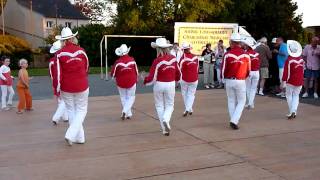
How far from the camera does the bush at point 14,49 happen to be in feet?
109

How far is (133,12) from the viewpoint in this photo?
29156 mm

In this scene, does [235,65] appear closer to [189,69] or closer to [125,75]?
[189,69]

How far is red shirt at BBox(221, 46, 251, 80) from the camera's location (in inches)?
353

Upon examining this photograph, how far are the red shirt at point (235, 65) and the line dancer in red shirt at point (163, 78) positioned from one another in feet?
3.52

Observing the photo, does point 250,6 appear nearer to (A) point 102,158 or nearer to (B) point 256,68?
(B) point 256,68

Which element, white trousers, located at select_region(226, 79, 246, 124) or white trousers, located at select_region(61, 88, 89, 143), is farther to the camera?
white trousers, located at select_region(226, 79, 246, 124)

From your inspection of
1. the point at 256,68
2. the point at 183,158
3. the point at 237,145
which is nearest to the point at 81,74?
the point at 183,158

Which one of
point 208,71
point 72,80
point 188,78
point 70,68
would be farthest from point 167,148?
point 208,71

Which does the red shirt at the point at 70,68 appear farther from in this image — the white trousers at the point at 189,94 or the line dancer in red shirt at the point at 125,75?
the white trousers at the point at 189,94

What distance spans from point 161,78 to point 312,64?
7.29m

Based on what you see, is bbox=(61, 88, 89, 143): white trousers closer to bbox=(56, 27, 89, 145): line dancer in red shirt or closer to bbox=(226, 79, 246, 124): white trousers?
bbox=(56, 27, 89, 145): line dancer in red shirt

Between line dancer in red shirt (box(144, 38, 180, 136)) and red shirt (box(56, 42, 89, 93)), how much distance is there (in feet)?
4.76

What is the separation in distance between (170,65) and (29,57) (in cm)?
2813

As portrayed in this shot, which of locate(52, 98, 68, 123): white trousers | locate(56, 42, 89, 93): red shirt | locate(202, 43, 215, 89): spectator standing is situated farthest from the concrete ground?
locate(202, 43, 215, 89): spectator standing
